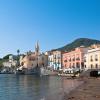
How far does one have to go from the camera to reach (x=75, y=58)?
130250 mm

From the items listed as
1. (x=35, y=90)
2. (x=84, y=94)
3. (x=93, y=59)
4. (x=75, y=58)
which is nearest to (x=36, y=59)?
(x=75, y=58)

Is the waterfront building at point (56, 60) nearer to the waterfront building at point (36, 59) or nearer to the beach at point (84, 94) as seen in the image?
the waterfront building at point (36, 59)

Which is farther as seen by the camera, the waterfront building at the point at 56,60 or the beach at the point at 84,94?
the waterfront building at the point at 56,60

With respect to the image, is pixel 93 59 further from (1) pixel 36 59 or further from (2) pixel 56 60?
(1) pixel 36 59

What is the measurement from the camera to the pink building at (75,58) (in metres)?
125

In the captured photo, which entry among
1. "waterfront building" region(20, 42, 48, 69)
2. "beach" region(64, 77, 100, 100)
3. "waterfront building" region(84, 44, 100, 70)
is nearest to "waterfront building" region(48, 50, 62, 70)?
"waterfront building" region(20, 42, 48, 69)

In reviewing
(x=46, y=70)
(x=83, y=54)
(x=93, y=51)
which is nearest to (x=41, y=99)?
(x=93, y=51)

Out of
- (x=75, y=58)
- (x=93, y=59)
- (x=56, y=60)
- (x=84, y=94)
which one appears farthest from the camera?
(x=56, y=60)

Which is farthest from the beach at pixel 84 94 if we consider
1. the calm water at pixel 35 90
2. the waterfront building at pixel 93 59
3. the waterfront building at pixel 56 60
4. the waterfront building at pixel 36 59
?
the waterfront building at pixel 36 59

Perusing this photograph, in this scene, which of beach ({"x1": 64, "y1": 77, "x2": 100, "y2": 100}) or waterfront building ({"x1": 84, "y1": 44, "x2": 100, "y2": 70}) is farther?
waterfront building ({"x1": 84, "y1": 44, "x2": 100, "y2": 70})

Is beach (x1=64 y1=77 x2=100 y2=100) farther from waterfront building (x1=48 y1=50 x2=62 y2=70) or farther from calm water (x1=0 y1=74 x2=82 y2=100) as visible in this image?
waterfront building (x1=48 y1=50 x2=62 y2=70)

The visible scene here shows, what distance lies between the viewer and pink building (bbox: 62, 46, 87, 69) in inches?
4938

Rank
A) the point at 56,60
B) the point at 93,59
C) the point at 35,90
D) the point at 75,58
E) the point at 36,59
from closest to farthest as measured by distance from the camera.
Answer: the point at 35,90, the point at 93,59, the point at 75,58, the point at 56,60, the point at 36,59

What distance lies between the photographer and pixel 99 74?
88938 millimetres
